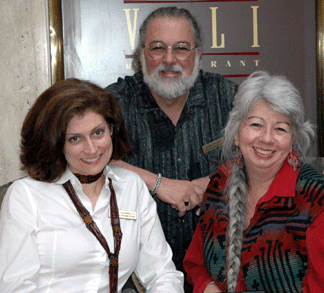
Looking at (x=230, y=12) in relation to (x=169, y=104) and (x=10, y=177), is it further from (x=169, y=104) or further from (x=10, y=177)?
(x=10, y=177)

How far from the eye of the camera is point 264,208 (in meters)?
1.88

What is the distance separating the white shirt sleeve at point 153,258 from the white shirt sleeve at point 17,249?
506mm

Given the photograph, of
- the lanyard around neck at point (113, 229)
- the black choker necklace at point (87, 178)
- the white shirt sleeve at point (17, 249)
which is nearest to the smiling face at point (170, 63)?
the black choker necklace at point (87, 178)

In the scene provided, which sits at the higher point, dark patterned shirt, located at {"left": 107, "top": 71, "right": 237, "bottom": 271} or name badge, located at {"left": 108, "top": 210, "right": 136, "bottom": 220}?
dark patterned shirt, located at {"left": 107, "top": 71, "right": 237, "bottom": 271}

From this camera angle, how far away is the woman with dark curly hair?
5.40 ft

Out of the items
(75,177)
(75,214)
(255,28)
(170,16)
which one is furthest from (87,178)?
(255,28)

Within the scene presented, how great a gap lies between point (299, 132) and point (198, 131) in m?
0.79

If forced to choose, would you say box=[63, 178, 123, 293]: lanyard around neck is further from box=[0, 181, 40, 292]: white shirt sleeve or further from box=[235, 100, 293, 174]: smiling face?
box=[235, 100, 293, 174]: smiling face

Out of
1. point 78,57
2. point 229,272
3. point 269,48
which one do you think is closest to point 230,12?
point 269,48

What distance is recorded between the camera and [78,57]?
9.29 ft

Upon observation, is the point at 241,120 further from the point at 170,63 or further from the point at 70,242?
the point at 70,242

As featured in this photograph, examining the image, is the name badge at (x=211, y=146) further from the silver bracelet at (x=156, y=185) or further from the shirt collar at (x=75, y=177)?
the shirt collar at (x=75, y=177)

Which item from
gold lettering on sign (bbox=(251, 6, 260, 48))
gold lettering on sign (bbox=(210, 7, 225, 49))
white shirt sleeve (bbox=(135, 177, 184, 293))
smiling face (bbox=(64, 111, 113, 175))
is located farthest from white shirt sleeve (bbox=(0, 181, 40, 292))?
gold lettering on sign (bbox=(251, 6, 260, 48))

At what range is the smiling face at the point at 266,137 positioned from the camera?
1.86 metres
